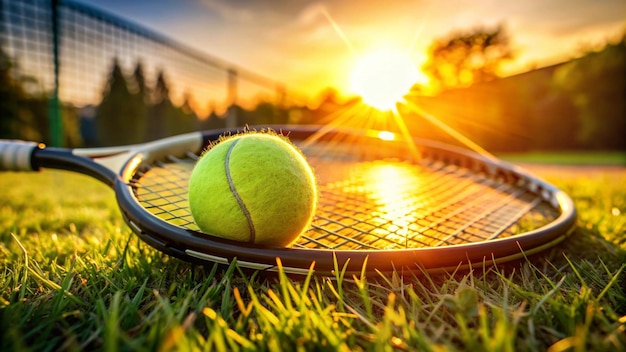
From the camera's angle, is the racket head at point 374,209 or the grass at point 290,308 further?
the racket head at point 374,209

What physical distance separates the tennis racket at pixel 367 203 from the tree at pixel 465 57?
25.2 m

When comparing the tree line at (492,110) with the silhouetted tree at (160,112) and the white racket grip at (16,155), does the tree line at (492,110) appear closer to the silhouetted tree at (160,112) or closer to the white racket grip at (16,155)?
the silhouetted tree at (160,112)

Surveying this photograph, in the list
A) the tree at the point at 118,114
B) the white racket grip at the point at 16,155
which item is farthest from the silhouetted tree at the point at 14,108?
the white racket grip at the point at 16,155

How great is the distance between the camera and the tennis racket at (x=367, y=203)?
1121 millimetres

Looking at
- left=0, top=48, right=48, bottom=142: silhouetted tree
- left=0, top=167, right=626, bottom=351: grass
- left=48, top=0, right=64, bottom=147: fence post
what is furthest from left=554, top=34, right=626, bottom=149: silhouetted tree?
left=0, top=48, right=48, bottom=142: silhouetted tree

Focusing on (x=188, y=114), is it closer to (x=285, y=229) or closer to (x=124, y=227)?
(x=124, y=227)

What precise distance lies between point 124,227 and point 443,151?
6.81 feet

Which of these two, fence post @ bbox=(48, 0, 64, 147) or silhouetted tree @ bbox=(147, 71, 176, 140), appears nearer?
fence post @ bbox=(48, 0, 64, 147)

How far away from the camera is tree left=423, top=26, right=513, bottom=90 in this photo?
2580cm

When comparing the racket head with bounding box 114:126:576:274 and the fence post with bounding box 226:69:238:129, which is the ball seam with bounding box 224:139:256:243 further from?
the fence post with bounding box 226:69:238:129

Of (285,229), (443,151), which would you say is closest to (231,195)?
(285,229)

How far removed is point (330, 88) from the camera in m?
19.1

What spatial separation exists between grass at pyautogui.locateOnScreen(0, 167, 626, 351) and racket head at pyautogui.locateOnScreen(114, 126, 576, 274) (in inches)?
2.9

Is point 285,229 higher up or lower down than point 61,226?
higher up
